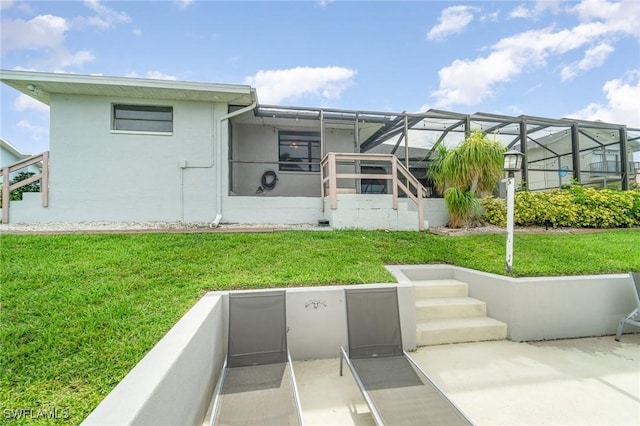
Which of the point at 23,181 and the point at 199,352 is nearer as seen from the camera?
the point at 199,352

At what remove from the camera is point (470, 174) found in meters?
7.77

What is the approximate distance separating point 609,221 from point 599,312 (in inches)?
228

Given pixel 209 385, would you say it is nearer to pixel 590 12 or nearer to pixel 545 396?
pixel 545 396

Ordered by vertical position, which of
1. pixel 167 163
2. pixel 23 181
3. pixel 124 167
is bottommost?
pixel 23 181

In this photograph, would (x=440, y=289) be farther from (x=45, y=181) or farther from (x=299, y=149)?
(x=45, y=181)

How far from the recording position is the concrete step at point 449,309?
403 cm

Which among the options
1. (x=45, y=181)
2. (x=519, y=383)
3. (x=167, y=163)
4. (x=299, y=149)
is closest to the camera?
(x=519, y=383)

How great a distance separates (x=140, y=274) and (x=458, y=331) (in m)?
4.25

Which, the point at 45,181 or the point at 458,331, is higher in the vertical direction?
the point at 45,181

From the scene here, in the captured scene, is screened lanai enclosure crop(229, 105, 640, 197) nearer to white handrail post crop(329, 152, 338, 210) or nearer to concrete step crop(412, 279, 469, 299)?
white handrail post crop(329, 152, 338, 210)

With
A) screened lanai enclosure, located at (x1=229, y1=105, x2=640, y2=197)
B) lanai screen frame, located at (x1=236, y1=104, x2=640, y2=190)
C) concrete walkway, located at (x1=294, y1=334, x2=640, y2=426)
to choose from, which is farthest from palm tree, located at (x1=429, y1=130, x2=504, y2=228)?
concrete walkway, located at (x1=294, y1=334, x2=640, y2=426)

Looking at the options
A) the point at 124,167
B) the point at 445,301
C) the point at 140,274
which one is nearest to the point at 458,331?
the point at 445,301

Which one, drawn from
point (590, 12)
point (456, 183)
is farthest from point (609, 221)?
point (590, 12)

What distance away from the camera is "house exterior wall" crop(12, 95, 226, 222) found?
788 centimetres
